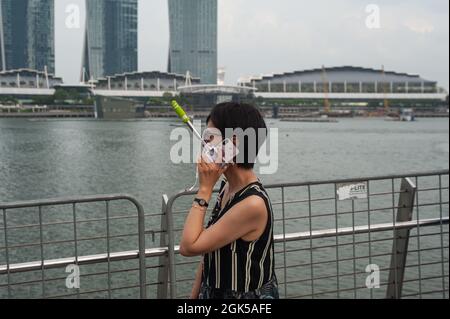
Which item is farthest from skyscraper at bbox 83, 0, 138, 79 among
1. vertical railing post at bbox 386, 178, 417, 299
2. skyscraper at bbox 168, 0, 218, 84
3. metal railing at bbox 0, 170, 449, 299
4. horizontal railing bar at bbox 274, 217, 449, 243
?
horizontal railing bar at bbox 274, 217, 449, 243

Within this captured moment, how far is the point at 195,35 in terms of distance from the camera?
21109mm

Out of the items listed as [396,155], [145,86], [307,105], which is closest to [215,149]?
[396,155]

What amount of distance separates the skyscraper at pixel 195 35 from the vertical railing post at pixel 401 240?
46.1ft

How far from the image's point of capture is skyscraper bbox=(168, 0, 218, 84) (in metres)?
17.5

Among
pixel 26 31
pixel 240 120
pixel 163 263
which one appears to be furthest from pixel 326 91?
pixel 240 120

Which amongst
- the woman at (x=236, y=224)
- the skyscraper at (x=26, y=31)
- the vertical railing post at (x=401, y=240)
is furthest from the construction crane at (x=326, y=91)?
the woman at (x=236, y=224)

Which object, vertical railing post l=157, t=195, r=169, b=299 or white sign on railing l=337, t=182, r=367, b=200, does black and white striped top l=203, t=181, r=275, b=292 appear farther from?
white sign on railing l=337, t=182, r=367, b=200

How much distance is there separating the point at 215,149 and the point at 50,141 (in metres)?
35.8

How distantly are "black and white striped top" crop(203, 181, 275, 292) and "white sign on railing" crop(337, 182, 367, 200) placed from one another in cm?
119

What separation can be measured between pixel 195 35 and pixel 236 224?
20073 mm

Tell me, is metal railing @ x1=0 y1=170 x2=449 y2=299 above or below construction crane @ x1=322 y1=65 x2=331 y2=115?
below

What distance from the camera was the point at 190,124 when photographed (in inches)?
65.0

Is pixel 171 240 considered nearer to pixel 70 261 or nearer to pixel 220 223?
pixel 70 261

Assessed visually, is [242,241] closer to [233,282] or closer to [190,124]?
[233,282]
